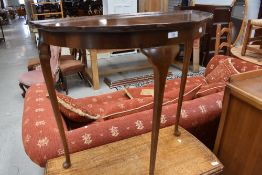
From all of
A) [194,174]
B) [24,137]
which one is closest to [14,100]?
[24,137]

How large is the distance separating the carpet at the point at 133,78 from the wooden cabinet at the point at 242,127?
2.13m

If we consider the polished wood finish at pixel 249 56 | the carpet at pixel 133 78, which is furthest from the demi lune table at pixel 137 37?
the carpet at pixel 133 78

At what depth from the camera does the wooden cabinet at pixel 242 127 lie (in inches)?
32.2

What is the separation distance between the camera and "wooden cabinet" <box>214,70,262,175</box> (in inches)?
32.2

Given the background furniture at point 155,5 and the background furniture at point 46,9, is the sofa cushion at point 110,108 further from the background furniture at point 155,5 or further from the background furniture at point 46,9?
the background furniture at point 46,9

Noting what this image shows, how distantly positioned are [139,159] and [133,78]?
2.47m

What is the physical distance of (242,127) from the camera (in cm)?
89

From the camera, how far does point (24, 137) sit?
892 mm

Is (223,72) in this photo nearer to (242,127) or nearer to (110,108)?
(242,127)

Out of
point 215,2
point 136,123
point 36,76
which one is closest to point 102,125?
point 136,123

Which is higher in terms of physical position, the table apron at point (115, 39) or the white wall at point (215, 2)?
the white wall at point (215, 2)

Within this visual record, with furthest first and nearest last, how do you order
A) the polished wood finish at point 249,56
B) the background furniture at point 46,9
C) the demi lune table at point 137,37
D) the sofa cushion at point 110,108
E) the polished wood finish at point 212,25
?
the background furniture at point 46,9
the polished wood finish at point 212,25
the polished wood finish at point 249,56
the sofa cushion at point 110,108
the demi lune table at point 137,37

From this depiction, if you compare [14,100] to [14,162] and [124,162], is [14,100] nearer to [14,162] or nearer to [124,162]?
[14,162]

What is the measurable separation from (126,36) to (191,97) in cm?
84
